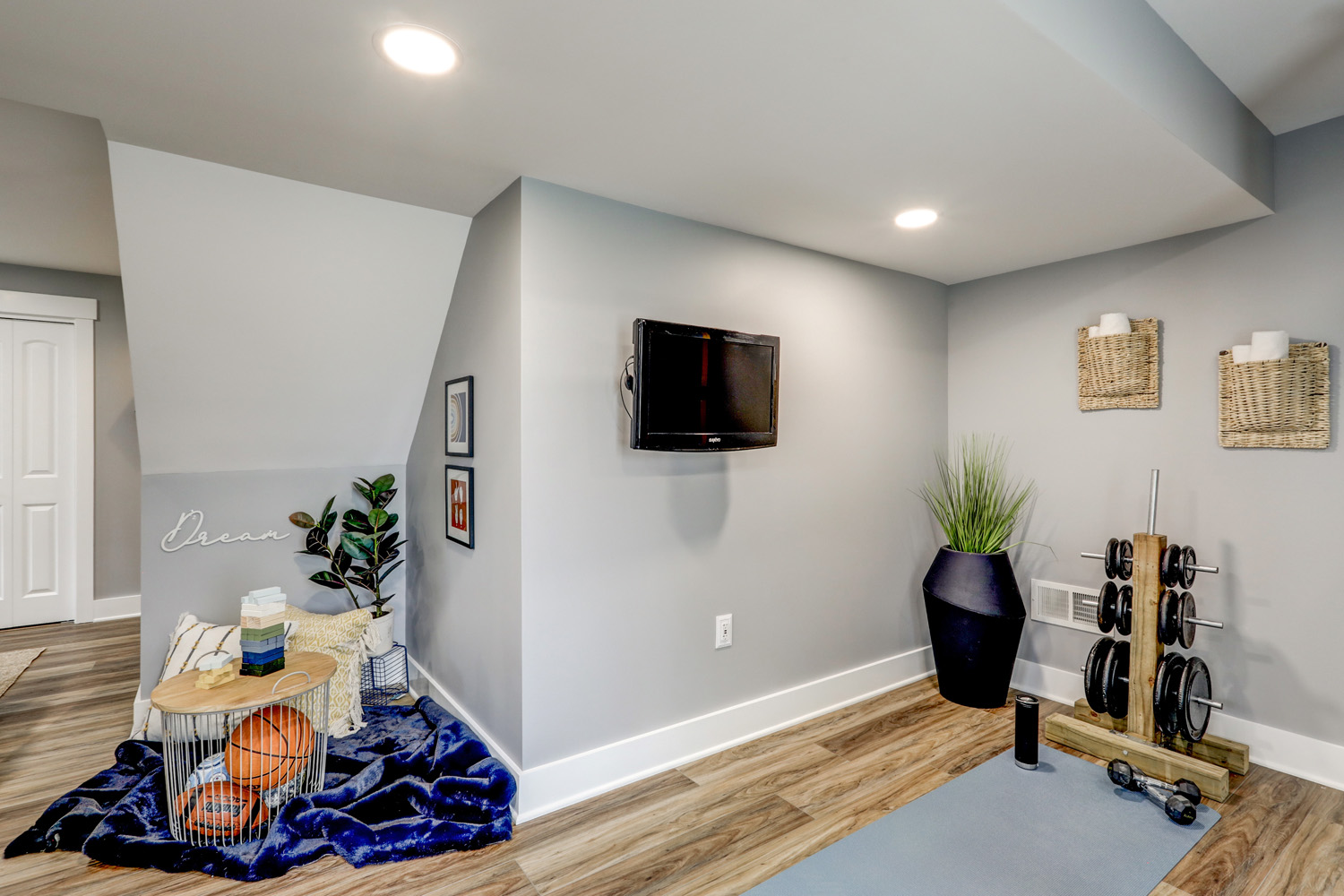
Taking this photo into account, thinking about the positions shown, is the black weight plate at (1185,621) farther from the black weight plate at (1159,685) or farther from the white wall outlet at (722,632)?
the white wall outlet at (722,632)

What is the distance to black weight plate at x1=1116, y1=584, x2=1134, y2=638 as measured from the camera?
8.54ft

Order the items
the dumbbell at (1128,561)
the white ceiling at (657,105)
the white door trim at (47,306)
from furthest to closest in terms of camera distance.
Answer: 1. the white door trim at (47,306)
2. the dumbbell at (1128,561)
3. the white ceiling at (657,105)

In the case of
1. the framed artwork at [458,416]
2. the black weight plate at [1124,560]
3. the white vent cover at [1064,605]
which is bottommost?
the white vent cover at [1064,605]

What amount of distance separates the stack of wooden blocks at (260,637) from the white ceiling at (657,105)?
1496 millimetres

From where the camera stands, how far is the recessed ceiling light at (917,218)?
2.50 m

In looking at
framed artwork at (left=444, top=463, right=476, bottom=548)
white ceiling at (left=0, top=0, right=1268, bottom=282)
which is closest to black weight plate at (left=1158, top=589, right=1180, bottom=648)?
white ceiling at (left=0, top=0, right=1268, bottom=282)

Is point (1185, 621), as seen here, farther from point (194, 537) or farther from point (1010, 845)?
point (194, 537)

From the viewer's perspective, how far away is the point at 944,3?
131 centimetres

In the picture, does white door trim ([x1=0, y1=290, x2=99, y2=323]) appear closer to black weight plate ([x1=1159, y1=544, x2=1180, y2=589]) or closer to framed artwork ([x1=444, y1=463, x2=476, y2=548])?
framed artwork ([x1=444, y1=463, x2=476, y2=548])

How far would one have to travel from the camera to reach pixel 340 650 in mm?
2746

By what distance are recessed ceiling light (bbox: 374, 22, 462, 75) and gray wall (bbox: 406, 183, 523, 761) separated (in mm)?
682

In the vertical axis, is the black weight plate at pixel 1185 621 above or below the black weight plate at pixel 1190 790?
above

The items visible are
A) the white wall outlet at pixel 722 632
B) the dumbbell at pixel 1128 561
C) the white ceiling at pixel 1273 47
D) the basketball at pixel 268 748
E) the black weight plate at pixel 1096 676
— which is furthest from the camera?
the white wall outlet at pixel 722 632

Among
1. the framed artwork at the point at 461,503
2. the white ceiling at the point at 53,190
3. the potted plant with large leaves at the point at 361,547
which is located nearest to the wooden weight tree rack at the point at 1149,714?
the framed artwork at the point at 461,503
